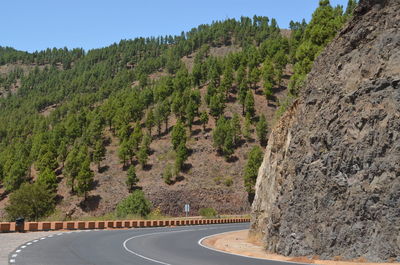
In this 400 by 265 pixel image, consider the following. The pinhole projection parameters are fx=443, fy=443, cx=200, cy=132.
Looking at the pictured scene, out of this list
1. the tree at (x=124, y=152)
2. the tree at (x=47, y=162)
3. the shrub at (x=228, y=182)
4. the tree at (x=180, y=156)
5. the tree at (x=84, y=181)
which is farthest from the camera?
the tree at (x=47, y=162)

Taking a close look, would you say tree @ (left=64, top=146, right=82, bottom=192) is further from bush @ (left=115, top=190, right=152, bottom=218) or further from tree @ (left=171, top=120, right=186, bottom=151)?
bush @ (left=115, top=190, right=152, bottom=218)

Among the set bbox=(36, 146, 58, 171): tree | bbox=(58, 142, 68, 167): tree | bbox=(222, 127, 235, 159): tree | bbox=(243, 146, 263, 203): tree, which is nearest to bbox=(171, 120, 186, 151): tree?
bbox=(222, 127, 235, 159): tree

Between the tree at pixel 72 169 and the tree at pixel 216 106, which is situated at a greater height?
the tree at pixel 216 106

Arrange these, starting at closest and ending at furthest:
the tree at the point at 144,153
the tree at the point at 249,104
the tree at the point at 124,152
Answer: the tree at the point at 144,153 → the tree at the point at 124,152 → the tree at the point at 249,104

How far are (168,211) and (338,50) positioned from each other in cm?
5590

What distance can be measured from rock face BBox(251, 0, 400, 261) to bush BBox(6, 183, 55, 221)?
151 feet

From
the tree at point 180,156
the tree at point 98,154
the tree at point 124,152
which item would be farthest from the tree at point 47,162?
the tree at point 180,156

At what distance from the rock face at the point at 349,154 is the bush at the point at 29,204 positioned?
45897mm

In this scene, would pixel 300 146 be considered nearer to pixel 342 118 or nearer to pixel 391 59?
pixel 342 118

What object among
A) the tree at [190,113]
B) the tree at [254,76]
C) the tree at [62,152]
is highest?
the tree at [254,76]

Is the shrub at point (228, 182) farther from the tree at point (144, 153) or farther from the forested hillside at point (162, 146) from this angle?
the tree at point (144, 153)

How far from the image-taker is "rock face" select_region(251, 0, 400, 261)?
16.2 metres

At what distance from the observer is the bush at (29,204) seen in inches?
2303

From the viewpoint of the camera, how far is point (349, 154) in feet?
58.5
